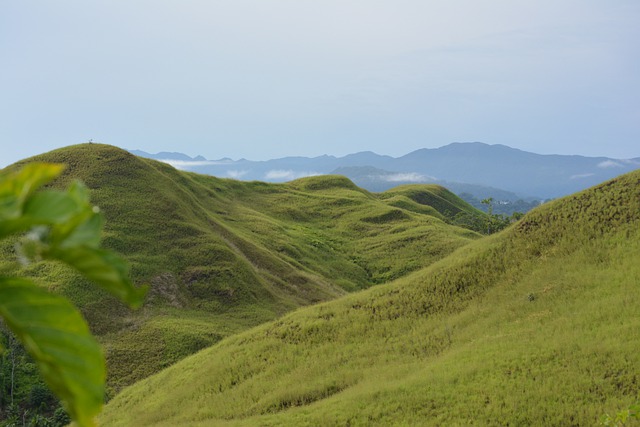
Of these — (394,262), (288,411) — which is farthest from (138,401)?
(394,262)

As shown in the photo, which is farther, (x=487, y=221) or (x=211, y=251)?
(x=487, y=221)

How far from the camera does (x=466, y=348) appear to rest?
19.0m

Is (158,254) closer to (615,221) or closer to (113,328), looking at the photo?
(113,328)

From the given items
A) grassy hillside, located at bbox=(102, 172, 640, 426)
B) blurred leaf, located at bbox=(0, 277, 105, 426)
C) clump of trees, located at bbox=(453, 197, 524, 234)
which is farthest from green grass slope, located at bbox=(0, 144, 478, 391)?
blurred leaf, located at bbox=(0, 277, 105, 426)

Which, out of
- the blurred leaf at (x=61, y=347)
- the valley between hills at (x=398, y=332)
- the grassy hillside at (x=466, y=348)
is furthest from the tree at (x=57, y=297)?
the grassy hillside at (x=466, y=348)

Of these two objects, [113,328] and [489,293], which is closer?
[489,293]

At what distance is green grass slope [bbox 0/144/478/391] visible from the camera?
121ft

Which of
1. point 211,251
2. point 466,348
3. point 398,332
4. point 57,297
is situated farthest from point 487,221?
point 57,297

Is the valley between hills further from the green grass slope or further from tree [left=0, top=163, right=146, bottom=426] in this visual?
tree [left=0, top=163, right=146, bottom=426]

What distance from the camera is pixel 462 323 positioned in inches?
859

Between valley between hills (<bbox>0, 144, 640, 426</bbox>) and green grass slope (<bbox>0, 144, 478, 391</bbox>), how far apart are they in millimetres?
221

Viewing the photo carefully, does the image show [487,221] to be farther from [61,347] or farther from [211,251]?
[61,347]

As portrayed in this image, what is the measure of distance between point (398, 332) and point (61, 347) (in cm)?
2244

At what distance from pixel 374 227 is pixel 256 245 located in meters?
24.9
